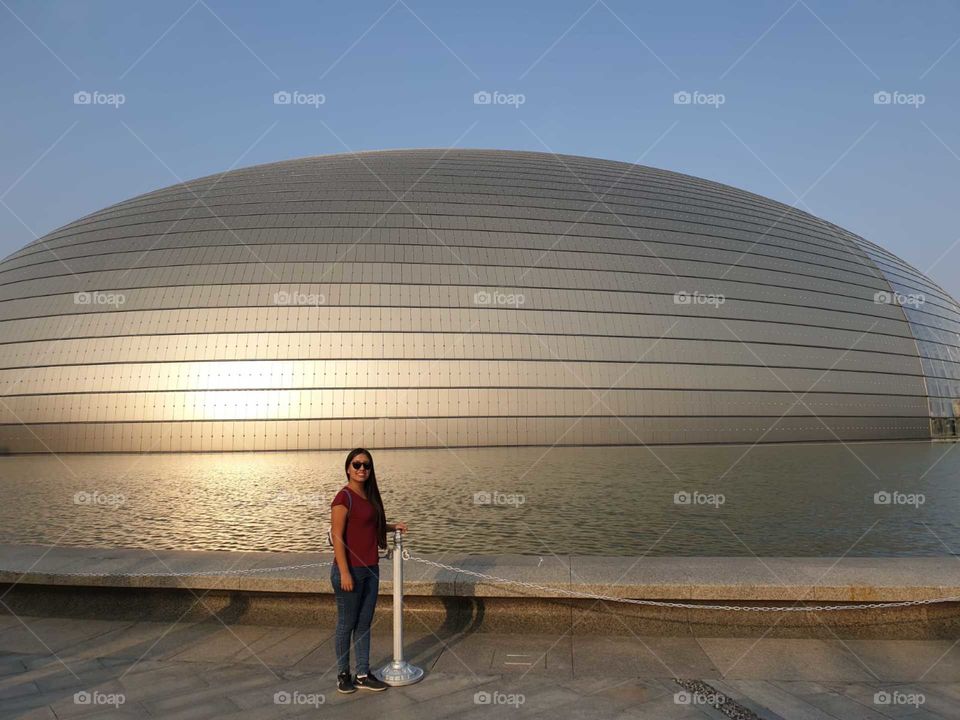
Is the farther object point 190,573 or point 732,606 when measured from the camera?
point 190,573

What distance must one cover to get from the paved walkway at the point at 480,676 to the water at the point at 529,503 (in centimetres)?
333

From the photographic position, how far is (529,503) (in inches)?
512

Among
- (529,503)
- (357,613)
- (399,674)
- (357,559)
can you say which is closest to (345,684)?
(399,674)

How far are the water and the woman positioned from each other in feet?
13.0

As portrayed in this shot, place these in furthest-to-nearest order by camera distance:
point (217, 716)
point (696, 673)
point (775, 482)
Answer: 1. point (775, 482)
2. point (696, 673)
3. point (217, 716)

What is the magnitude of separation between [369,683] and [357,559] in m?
0.79

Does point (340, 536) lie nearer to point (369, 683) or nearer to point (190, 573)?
point (369, 683)

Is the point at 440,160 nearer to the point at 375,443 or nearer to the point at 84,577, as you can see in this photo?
the point at 375,443

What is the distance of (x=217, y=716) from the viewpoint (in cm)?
419

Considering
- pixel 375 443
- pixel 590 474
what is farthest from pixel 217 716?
pixel 375 443

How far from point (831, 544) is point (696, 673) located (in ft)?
17.1

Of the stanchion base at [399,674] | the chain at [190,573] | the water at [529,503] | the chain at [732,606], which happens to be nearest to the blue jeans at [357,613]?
the stanchion base at [399,674]

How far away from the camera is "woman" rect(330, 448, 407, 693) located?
Answer: 4.75m

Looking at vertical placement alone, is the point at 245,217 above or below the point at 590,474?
above
